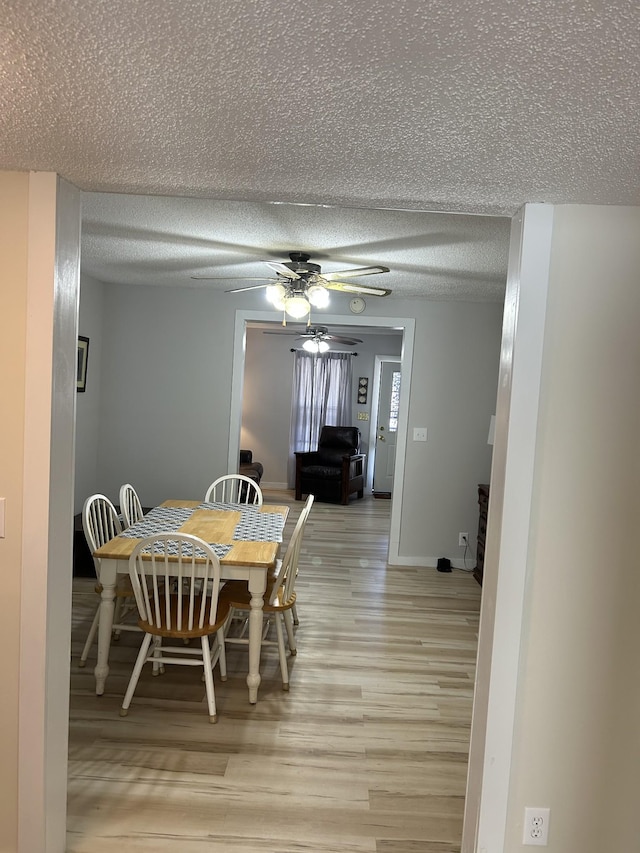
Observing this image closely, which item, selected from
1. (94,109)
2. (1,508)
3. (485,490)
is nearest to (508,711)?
(1,508)

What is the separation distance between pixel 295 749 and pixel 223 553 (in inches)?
37.6

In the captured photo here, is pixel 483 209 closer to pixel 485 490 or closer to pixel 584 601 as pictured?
pixel 584 601

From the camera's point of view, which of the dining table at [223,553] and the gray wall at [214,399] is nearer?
the dining table at [223,553]

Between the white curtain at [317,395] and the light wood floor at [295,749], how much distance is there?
5212mm

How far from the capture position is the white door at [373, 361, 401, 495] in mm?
9305

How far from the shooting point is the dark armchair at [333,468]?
848cm

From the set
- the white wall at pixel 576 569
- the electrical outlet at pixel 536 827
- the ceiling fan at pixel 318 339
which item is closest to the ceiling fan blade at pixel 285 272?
the white wall at pixel 576 569

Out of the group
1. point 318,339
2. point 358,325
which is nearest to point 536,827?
point 358,325

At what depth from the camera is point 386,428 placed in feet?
30.6

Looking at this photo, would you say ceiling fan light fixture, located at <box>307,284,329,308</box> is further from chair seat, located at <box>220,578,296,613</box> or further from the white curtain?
the white curtain

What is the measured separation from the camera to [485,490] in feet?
16.7

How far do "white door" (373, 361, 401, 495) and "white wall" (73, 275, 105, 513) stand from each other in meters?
4.72

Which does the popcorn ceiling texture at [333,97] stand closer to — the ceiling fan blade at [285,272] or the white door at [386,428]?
the ceiling fan blade at [285,272]

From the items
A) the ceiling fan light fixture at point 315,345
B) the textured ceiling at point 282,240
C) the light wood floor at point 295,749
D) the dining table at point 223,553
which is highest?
the textured ceiling at point 282,240
